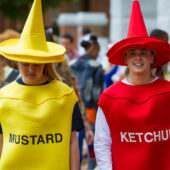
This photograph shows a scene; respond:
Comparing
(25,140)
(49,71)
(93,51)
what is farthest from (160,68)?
(93,51)

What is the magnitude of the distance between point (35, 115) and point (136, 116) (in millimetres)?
795

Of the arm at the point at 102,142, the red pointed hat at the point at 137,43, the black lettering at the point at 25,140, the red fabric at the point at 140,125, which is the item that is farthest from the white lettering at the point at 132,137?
the black lettering at the point at 25,140

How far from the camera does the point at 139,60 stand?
12.6ft

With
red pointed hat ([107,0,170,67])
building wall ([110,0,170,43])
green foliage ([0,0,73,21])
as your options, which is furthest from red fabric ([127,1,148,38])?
green foliage ([0,0,73,21])

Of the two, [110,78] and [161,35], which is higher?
[161,35]

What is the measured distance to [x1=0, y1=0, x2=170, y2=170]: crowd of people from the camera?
3.57 m

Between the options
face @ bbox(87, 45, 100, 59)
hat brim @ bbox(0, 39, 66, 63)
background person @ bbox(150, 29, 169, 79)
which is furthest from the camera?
face @ bbox(87, 45, 100, 59)

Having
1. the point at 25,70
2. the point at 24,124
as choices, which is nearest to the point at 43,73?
the point at 25,70

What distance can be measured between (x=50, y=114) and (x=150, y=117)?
2.58ft

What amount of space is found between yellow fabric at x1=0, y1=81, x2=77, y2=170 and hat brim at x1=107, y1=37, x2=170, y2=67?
682mm

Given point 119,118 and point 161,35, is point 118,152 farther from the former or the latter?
point 161,35

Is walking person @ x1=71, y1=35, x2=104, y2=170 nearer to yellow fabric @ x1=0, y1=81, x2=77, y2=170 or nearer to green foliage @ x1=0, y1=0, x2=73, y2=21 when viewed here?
yellow fabric @ x1=0, y1=81, x2=77, y2=170

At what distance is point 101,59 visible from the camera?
36.5ft

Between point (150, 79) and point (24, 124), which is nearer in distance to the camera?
point (24, 124)
